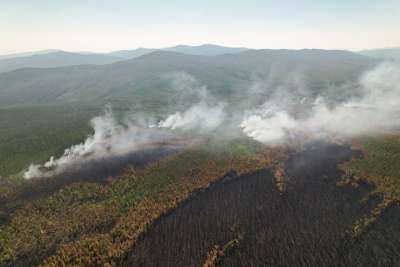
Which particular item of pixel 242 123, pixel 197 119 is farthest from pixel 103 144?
pixel 242 123

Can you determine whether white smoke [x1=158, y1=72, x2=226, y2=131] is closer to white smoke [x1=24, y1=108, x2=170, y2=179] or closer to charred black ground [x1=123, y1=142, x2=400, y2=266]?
white smoke [x1=24, y1=108, x2=170, y2=179]

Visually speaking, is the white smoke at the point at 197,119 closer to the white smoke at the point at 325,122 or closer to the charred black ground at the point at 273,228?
the white smoke at the point at 325,122

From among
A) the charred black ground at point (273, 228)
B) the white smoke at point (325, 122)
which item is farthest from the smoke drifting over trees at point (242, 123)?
the charred black ground at point (273, 228)

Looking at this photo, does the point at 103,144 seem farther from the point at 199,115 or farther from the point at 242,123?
the point at 199,115

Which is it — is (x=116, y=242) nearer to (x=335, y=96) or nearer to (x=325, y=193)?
(x=325, y=193)

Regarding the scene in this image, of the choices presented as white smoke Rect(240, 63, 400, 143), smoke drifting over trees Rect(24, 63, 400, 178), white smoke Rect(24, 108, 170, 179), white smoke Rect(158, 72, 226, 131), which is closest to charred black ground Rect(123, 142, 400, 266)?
smoke drifting over trees Rect(24, 63, 400, 178)

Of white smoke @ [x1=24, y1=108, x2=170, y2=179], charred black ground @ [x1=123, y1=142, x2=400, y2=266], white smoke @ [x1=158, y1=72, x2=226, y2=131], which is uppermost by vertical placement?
charred black ground @ [x1=123, y1=142, x2=400, y2=266]
